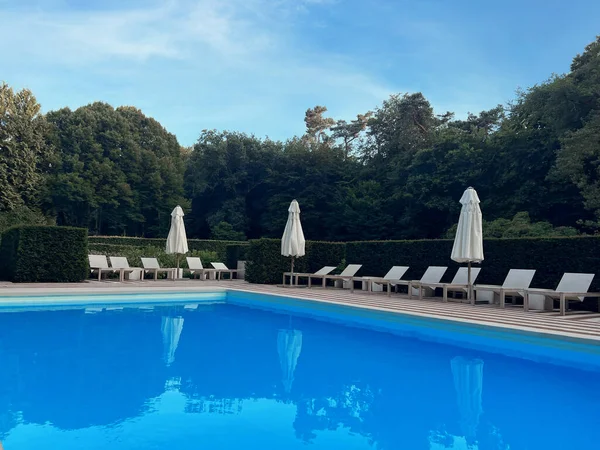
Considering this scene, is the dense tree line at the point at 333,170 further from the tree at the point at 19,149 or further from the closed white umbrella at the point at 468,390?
the closed white umbrella at the point at 468,390

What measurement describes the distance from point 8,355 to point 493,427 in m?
5.40

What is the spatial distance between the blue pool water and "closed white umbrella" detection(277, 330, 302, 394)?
0.02 meters

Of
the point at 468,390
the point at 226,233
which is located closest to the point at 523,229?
the point at 468,390

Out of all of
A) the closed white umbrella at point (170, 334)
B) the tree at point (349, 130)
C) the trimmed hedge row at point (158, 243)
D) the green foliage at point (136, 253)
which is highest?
the tree at point (349, 130)

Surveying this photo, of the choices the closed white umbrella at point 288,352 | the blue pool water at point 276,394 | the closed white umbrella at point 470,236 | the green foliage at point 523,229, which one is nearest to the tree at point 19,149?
the blue pool water at point 276,394

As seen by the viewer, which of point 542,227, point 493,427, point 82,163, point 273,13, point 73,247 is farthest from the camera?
point 82,163

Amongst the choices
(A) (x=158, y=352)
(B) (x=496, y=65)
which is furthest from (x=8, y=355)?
(B) (x=496, y=65)

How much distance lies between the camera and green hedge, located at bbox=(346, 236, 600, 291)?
9391 millimetres

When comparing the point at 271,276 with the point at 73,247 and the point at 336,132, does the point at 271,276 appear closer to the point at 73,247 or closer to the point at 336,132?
the point at 73,247

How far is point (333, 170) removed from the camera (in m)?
30.7

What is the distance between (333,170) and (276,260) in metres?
16.5

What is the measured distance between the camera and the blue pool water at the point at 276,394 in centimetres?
340

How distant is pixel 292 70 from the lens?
19812mm

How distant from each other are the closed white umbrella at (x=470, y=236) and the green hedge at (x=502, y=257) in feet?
4.11
